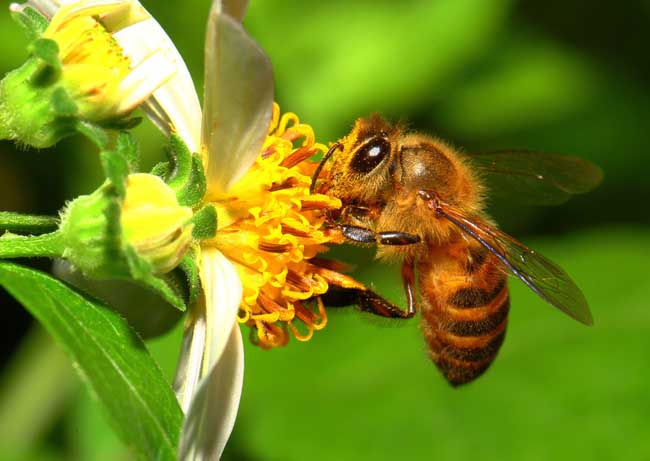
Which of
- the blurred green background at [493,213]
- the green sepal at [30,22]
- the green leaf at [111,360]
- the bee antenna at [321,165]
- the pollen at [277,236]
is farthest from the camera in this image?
the blurred green background at [493,213]

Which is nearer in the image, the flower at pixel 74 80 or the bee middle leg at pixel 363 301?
the flower at pixel 74 80

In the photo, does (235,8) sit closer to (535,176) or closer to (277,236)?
(277,236)

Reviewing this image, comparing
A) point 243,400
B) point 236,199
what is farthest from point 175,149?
point 243,400

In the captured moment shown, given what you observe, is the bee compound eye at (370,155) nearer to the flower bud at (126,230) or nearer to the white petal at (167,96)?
the white petal at (167,96)

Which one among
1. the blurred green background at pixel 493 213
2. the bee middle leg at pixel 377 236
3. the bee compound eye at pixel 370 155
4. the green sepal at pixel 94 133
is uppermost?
the green sepal at pixel 94 133

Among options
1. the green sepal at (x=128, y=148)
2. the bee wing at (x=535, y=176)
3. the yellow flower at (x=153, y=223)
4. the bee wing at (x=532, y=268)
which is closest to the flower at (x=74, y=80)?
the green sepal at (x=128, y=148)

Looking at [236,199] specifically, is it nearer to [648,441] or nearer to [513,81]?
[648,441]

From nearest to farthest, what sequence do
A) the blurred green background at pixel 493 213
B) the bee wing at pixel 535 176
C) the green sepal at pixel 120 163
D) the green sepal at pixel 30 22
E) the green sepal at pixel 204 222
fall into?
the green sepal at pixel 120 163, the green sepal at pixel 30 22, the green sepal at pixel 204 222, the bee wing at pixel 535 176, the blurred green background at pixel 493 213
